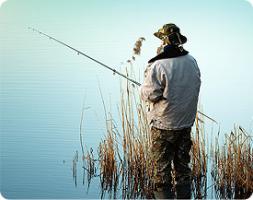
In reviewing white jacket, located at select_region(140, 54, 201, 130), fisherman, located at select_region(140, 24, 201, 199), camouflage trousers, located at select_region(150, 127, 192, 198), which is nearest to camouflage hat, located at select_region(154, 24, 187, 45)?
fisherman, located at select_region(140, 24, 201, 199)

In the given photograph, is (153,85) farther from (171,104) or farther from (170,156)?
(170,156)

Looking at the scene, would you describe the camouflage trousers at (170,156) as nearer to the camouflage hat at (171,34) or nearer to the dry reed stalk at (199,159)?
the dry reed stalk at (199,159)

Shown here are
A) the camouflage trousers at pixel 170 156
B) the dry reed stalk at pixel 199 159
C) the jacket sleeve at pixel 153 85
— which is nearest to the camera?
the jacket sleeve at pixel 153 85

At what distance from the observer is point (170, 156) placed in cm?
345

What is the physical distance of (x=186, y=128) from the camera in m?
3.44

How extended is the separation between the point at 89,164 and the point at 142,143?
0.84 metres

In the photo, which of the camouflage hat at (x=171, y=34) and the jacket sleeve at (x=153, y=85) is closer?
the jacket sleeve at (x=153, y=85)

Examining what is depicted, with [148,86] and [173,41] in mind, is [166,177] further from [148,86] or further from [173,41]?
[173,41]

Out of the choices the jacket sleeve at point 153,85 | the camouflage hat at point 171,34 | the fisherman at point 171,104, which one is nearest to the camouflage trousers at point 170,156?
the fisherman at point 171,104

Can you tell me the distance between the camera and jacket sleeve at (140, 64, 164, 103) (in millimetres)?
3279

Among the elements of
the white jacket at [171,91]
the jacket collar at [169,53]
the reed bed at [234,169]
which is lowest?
the reed bed at [234,169]

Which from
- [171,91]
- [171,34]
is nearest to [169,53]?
[171,34]

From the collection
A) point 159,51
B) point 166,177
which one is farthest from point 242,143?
point 159,51

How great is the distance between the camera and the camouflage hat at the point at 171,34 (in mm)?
3467
